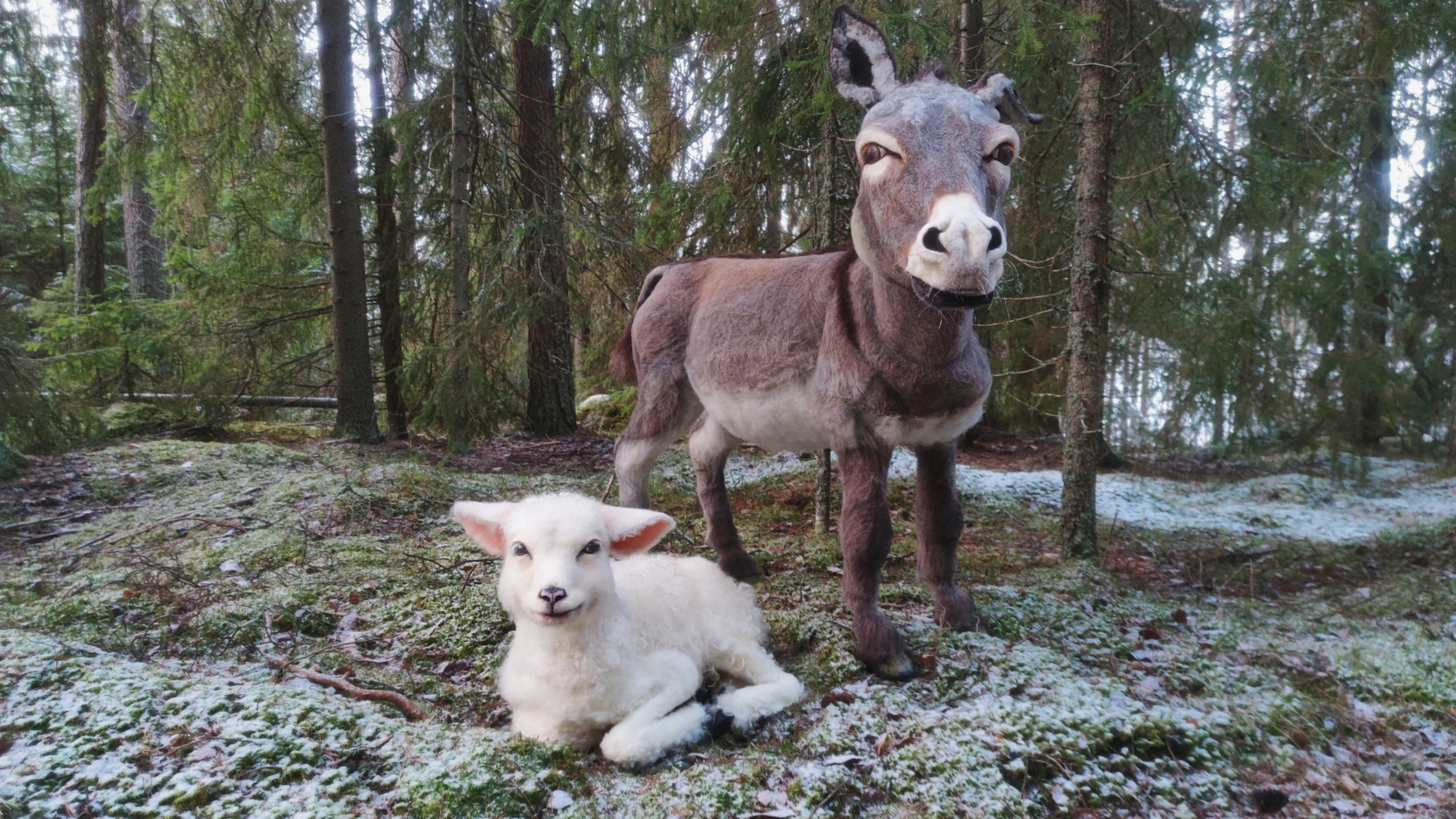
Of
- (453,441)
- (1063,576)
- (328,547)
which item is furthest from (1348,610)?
(453,441)

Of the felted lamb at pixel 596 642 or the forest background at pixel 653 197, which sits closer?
the felted lamb at pixel 596 642

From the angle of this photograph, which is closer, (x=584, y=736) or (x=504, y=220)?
(x=584, y=736)

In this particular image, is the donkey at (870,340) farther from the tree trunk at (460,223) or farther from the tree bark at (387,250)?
the tree bark at (387,250)

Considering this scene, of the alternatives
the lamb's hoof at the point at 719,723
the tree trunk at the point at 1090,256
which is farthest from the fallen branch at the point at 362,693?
the tree trunk at the point at 1090,256

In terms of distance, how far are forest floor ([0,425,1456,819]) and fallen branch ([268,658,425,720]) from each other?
0.16ft

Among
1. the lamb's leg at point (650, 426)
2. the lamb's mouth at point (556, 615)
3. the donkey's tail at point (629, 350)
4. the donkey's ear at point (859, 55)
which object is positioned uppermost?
the donkey's ear at point (859, 55)

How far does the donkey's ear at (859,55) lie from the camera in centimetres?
303

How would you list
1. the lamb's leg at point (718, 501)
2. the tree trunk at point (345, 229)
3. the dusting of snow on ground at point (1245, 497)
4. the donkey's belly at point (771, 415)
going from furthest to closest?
the tree trunk at point (345, 229), the dusting of snow on ground at point (1245, 497), the lamb's leg at point (718, 501), the donkey's belly at point (771, 415)

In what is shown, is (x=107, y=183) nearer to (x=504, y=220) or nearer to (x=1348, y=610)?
(x=504, y=220)

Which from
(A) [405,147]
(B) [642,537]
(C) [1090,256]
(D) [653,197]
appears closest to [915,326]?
(B) [642,537]

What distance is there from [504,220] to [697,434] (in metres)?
5.60

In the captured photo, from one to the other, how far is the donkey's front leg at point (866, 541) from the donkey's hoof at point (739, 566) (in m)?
1.16

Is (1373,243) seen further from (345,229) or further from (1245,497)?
(345,229)

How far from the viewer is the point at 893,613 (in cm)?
374
